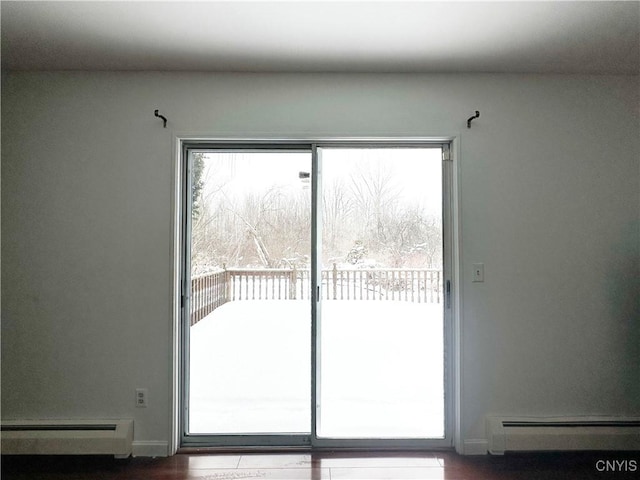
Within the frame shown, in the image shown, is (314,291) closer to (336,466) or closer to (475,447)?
(336,466)

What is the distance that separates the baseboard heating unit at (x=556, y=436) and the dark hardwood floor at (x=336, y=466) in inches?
2.2

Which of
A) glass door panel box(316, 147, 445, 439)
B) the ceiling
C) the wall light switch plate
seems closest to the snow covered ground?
glass door panel box(316, 147, 445, 439)

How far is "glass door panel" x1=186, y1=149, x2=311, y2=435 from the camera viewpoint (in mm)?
2672

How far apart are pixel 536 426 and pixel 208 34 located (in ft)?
10.5

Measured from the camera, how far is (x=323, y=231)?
2674 mm

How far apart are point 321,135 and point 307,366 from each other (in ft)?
5.33

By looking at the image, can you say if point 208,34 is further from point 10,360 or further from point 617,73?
point 617,73

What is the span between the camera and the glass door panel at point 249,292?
2.67m

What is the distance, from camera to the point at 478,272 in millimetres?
2570

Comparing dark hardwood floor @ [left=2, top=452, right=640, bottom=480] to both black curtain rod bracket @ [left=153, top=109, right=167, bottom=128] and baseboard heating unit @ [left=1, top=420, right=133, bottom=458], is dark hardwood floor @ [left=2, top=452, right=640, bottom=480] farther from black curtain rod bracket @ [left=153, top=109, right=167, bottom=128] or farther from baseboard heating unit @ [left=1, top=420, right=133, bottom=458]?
black curtain rod bracket @ [left=153, top=109, right=167, bottom=128]

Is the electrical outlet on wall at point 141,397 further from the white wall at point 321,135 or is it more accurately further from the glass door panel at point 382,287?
the glass door panel at point 382,287

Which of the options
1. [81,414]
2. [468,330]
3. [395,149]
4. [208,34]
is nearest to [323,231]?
[395,149]

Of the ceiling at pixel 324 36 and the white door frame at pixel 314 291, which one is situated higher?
the ceiling at pixel 324 36

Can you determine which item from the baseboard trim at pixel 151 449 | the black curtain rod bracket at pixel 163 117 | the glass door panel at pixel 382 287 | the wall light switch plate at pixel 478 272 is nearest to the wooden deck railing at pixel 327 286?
the glass door panel at pixel 382 287
